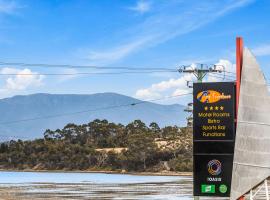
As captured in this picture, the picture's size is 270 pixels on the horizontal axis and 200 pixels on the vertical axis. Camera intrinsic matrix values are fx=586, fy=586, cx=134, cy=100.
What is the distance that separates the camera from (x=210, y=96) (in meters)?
27.5

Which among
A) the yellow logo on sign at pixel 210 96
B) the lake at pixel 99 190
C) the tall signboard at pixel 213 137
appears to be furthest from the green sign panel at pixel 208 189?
the lake at pixel 99 190

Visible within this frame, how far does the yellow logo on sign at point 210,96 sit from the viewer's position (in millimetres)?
27219

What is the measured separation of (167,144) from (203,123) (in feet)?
519

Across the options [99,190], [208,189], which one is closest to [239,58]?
[208,189]

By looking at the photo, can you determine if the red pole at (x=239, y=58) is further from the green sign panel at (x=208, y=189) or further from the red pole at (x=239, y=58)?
the green sign panel at (x=208, y=189)

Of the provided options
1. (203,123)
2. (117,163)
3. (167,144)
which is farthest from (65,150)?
(203,123)

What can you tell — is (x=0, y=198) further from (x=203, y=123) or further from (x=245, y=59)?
(x=245, y=59)

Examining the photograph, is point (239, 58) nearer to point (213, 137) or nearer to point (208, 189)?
point (213, 137)

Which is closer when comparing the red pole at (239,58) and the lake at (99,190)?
the red pole at (239,58)

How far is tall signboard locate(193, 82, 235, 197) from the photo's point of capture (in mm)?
27141

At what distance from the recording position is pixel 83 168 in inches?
7712

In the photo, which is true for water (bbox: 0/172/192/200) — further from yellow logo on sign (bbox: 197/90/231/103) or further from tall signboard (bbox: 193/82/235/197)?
yellow logo on sign (bbox: 197/90/231/103)

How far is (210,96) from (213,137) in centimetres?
193

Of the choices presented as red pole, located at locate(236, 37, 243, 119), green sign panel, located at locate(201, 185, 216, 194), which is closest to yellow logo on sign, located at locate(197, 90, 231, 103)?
red pole, located at locate(236, 37, 243, 119)
